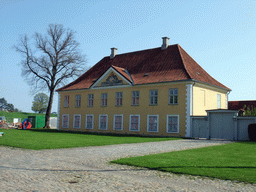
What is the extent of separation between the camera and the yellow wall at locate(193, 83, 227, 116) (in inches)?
1112

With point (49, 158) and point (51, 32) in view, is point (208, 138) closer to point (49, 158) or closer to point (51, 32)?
point (49, 158)

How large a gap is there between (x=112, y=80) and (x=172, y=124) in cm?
921

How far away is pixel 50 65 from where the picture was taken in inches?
1663

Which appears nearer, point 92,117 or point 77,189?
point 77,189

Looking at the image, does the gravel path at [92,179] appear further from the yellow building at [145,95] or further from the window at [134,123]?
the window at [134,123]

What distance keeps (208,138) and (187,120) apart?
2525mm

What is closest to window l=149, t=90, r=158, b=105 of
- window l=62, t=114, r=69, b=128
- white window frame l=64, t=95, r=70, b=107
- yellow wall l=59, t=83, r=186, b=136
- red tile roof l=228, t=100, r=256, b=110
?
yellow wall l=59, t=83, r=186, b=136

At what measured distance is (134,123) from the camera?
31.6 meters

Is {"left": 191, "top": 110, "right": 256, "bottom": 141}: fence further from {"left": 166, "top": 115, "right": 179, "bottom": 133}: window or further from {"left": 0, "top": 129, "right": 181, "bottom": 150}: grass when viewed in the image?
{"left": 0, "top": 129, "right": 181, "bottom": 150}: grass

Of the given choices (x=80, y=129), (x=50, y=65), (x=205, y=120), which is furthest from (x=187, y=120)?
(x=50, y=65)

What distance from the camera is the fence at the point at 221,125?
79.8 feet

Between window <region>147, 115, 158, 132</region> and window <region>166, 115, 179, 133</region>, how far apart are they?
4.74 ft

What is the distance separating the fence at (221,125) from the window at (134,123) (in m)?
6.34

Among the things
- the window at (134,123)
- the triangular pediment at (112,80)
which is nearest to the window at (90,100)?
the triangular pediment at (112,80)
